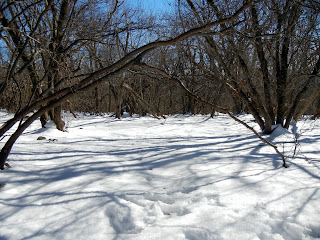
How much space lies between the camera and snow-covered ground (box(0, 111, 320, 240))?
Answer: 1.63 meters

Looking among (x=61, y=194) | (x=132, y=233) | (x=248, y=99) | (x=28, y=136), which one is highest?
(x=248, y=99)

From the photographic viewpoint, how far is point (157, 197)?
215 centimetres

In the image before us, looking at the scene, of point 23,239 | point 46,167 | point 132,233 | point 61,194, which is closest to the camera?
point 23,239

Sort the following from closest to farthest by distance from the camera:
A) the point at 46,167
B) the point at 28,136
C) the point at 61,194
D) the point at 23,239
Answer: the point at 23,239
the point at 61,194
the point at 46,167
the point at 28,136

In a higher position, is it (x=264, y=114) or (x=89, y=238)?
(x=264, y=114)

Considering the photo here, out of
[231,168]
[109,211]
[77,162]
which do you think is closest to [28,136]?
[77,162]

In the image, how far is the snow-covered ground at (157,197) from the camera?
5.34 feet

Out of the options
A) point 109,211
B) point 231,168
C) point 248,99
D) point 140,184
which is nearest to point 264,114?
point 248,99

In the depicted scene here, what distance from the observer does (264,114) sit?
5.70 m

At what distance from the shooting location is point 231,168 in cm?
295

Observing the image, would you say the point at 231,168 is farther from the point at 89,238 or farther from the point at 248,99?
the point at 248,99

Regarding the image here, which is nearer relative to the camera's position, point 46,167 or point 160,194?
point 160,194

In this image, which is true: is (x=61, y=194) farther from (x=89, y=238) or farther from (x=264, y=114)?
(x=264, y=114)

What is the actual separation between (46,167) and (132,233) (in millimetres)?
1709
